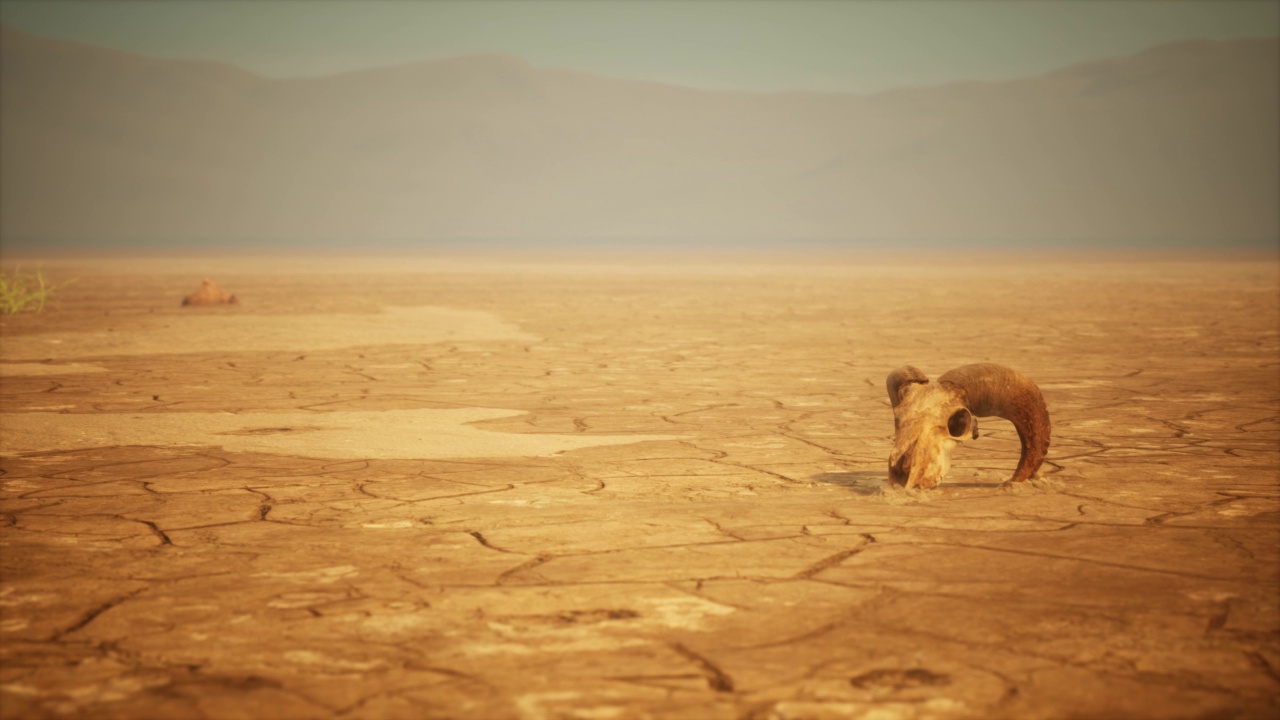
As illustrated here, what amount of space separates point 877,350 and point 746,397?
3.01 metres

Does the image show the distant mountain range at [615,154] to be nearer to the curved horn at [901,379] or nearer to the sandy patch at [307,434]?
the sandy patch at [307,434]

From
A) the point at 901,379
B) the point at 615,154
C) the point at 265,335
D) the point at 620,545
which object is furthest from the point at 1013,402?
the point at 615,154

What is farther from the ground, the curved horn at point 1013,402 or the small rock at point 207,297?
the curved horn at point 1013,402

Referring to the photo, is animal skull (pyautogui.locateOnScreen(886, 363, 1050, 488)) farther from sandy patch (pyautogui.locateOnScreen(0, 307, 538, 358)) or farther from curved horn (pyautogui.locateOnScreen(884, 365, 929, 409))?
sandy patch (pyautogui.locateOnScreen(0, 307, 538, 358))

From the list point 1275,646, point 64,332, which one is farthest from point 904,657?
point 64,332

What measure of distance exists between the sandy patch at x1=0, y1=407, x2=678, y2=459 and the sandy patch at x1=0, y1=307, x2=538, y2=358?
12.5ft

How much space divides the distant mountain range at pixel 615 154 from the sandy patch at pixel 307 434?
75568 millimetres

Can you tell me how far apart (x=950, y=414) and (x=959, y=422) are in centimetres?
5

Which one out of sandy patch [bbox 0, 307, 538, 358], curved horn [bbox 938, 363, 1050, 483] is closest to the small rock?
sandy patch [bbox 0, 307, 538, 358]

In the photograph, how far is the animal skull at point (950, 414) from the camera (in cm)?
448

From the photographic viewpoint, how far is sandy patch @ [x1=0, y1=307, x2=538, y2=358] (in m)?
10.3

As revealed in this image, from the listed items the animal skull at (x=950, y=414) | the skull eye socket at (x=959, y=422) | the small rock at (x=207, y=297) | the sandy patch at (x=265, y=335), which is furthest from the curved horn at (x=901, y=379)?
the small rock at (x=207, y=297)

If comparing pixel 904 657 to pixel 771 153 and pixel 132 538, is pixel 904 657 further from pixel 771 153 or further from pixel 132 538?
pixel 771 153

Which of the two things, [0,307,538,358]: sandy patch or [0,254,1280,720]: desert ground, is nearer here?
[0,254,1280,720]: desert ground
